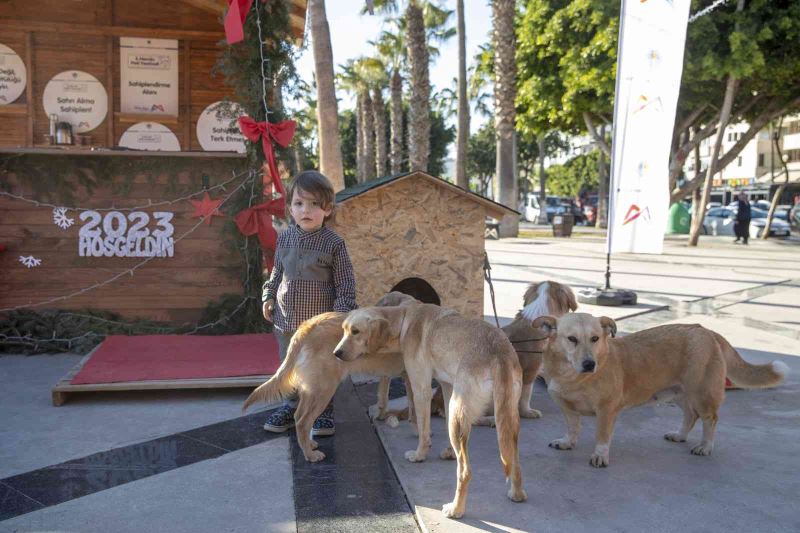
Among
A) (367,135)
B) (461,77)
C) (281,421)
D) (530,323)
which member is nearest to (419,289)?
(530,323)

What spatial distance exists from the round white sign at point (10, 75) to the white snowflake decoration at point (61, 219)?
162 inches

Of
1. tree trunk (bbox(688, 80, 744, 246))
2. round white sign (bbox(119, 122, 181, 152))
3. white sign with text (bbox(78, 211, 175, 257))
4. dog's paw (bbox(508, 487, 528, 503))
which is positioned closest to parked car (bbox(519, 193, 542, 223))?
tree trunk (bbox(688, 80, 744, 246))

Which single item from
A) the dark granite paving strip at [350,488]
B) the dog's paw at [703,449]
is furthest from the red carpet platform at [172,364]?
the dog's paw at [703,449]

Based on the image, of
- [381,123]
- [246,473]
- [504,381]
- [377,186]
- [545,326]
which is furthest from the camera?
[381,123]

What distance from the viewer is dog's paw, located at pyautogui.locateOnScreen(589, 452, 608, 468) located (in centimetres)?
434

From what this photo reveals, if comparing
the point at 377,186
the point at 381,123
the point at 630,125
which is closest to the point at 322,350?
the point at 377,186

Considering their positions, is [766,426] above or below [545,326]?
below

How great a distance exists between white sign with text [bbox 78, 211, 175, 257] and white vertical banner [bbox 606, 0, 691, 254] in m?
6.15

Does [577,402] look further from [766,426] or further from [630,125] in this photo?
[630,125]

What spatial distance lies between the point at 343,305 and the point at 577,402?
5.53 feet

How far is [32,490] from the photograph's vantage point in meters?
3.87

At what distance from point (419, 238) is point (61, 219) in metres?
3.67

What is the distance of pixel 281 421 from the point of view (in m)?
4.98

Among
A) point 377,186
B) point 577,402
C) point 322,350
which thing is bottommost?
point 577,402
